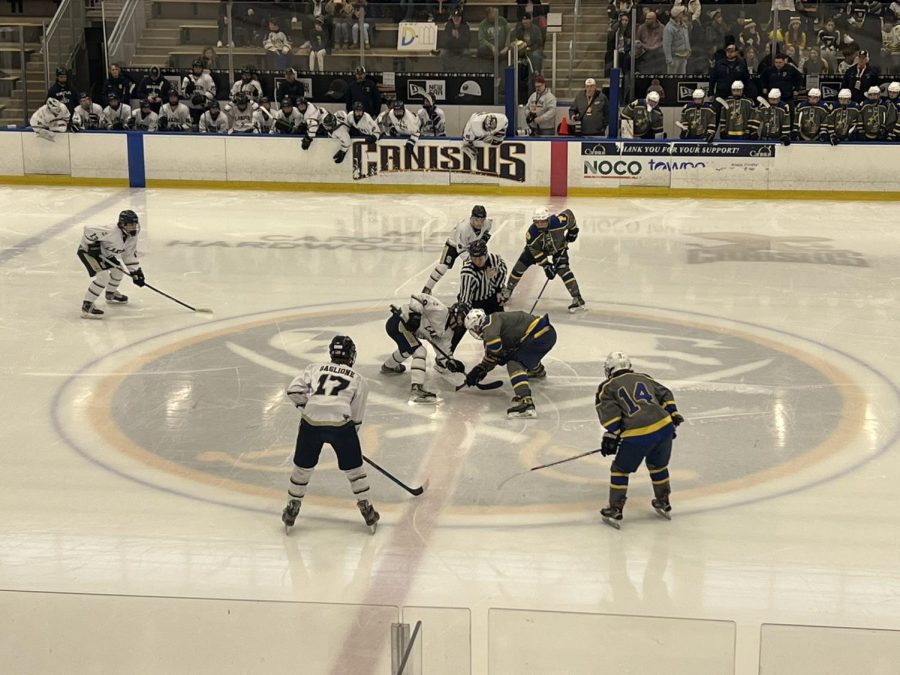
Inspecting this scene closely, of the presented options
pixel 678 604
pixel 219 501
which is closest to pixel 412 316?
pixel 219 501

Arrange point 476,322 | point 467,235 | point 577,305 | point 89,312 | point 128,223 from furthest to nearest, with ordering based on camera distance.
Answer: point 577,305, point 89,312, point 467,235, point 128,223, point 476,322

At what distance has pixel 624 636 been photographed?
399 centimetres

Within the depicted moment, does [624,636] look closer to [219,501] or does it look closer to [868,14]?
[219,501]

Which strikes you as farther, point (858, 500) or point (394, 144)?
point (394, 144)

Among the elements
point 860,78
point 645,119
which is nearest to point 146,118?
point 645,119

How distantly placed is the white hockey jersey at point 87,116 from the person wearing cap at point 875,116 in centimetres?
1164

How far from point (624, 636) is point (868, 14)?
17225 millimetres

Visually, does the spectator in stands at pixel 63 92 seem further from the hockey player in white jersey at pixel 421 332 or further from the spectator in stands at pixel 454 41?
the hockey player in white jersey at pixel 421 332

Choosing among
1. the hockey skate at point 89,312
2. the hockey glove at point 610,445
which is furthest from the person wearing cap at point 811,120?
the hockey glove at point 610,445

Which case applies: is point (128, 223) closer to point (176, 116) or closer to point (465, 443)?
point (465, 443)

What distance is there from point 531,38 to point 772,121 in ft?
13.5

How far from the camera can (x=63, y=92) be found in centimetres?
2014

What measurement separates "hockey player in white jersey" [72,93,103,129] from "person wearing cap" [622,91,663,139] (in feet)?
27.1

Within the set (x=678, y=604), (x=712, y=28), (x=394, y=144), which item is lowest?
(x=678, y=604)
